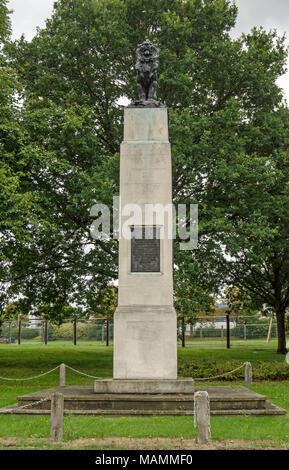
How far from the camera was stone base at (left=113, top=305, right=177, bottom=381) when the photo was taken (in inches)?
455

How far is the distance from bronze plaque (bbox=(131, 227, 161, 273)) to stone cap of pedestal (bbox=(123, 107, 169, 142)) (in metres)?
2.59

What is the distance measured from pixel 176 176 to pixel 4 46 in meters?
10.2

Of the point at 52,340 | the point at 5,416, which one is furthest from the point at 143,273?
the point at 52,340

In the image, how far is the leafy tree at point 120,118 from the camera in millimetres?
19578

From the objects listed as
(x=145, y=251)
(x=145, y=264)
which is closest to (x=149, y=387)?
(x=145, y=264)

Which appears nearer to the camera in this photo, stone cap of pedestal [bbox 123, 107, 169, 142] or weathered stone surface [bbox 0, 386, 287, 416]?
weathered stone surface [bbox 0, 386, 287, 416]

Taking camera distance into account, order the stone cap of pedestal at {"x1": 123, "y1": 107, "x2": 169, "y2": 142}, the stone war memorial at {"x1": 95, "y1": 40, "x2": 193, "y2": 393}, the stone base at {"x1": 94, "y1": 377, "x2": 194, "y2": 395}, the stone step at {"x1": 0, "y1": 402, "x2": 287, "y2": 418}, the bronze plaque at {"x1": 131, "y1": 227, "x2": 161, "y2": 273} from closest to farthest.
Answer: the stone step at {"x1": 0, "y1": 402, "x2": 287, "y2": 418}
the stone base at {"x1": 94, "y1": 377, "x2": 194, "y2": 395}
the stone war memorial at {"x1": 95, "y1": 40, "x2": 193, "y2": 393}
the bronze plaque at {"x1": 131, "y1": 227, "x2": 161, "y2": 273}
the stone cap of pedestal at {"x1": 123, "y1": 107, "x2": 169, "y2": 142}

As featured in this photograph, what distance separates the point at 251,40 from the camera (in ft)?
Result: 76.3

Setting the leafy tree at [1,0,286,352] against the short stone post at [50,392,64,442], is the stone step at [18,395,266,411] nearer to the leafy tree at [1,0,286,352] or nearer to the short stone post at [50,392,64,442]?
the short stone post at [50,392,64,442]

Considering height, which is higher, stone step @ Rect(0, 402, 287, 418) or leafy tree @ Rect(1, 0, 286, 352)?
leafy tree @ Rect(1, 0, 286, 352)

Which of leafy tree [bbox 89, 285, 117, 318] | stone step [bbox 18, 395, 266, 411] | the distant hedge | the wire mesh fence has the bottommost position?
the wire mesh fence

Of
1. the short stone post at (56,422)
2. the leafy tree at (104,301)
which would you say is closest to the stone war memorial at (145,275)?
the short stone post at (56,422)

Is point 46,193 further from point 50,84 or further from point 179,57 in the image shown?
point 179,57

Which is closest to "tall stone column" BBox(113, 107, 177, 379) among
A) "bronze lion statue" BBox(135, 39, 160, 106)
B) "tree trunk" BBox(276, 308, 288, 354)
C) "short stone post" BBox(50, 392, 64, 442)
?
"bronze lion statue" BBox(135, 39, 160, 106)
